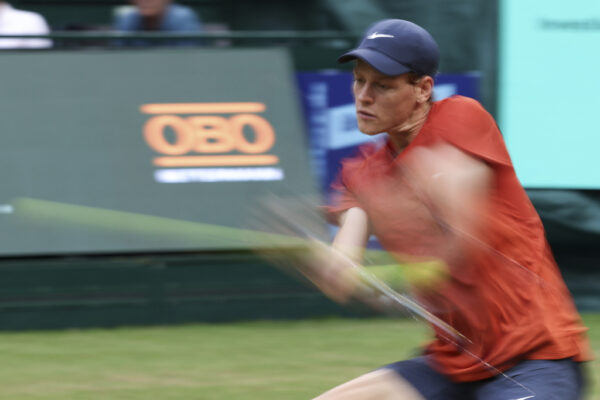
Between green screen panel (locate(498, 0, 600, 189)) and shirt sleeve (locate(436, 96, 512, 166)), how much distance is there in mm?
4973

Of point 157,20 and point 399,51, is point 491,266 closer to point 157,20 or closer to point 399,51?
point 399,51

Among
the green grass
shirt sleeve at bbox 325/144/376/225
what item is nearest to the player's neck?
shirt sleeve at bbox 325/144/376/225

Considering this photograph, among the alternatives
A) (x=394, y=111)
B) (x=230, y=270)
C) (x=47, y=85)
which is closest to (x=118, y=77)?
(x=47, y=85)

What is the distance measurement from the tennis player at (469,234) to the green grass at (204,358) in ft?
8.10

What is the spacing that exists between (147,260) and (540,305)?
14.9ft

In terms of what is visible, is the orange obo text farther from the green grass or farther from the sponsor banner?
the green grass

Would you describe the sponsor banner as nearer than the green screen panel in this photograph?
Yes

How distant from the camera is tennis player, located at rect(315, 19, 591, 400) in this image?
110 inches

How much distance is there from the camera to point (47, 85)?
7.07m

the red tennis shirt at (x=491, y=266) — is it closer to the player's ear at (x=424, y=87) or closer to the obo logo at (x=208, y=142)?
the player's ear at (x=424, y=87)

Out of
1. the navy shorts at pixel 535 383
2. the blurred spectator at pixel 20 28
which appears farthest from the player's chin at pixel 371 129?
the blurred spectator at pixel 20 28

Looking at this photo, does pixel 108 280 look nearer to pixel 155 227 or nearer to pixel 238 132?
pixel 155 227

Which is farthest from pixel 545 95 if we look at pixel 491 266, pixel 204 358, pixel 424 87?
pixel 491 266

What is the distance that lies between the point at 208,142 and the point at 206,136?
0.04 meters
